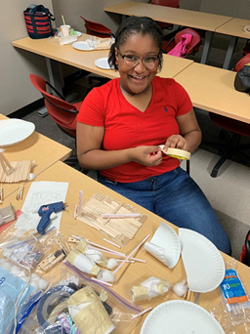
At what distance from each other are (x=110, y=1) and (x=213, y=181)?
3484mm

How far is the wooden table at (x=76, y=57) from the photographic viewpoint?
2.19 metres

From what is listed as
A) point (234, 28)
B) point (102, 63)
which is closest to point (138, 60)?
Result: point (102, 63)

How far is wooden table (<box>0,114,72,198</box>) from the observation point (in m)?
1.27

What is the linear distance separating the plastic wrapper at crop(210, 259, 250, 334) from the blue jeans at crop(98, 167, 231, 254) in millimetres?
427

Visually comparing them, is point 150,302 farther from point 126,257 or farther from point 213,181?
point 213,181

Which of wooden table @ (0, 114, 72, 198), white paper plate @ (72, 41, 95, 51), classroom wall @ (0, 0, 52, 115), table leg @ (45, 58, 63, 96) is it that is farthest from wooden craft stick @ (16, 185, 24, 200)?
table leg @ (45, 58, 63, 96)

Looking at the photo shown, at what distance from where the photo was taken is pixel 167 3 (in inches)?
176

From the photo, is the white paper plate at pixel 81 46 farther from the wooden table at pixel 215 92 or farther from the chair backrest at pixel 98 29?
the wooden table at pixel 215 92

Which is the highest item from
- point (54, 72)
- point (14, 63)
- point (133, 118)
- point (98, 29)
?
point (133, 118)

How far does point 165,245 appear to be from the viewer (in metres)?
0.91

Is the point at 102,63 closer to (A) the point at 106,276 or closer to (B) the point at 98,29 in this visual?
(B) the point at 98,29

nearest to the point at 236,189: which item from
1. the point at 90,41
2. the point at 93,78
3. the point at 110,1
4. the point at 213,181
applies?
the point at 213,181

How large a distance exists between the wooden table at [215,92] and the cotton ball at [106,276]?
1.35m

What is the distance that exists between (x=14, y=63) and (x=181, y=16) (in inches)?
94.5
